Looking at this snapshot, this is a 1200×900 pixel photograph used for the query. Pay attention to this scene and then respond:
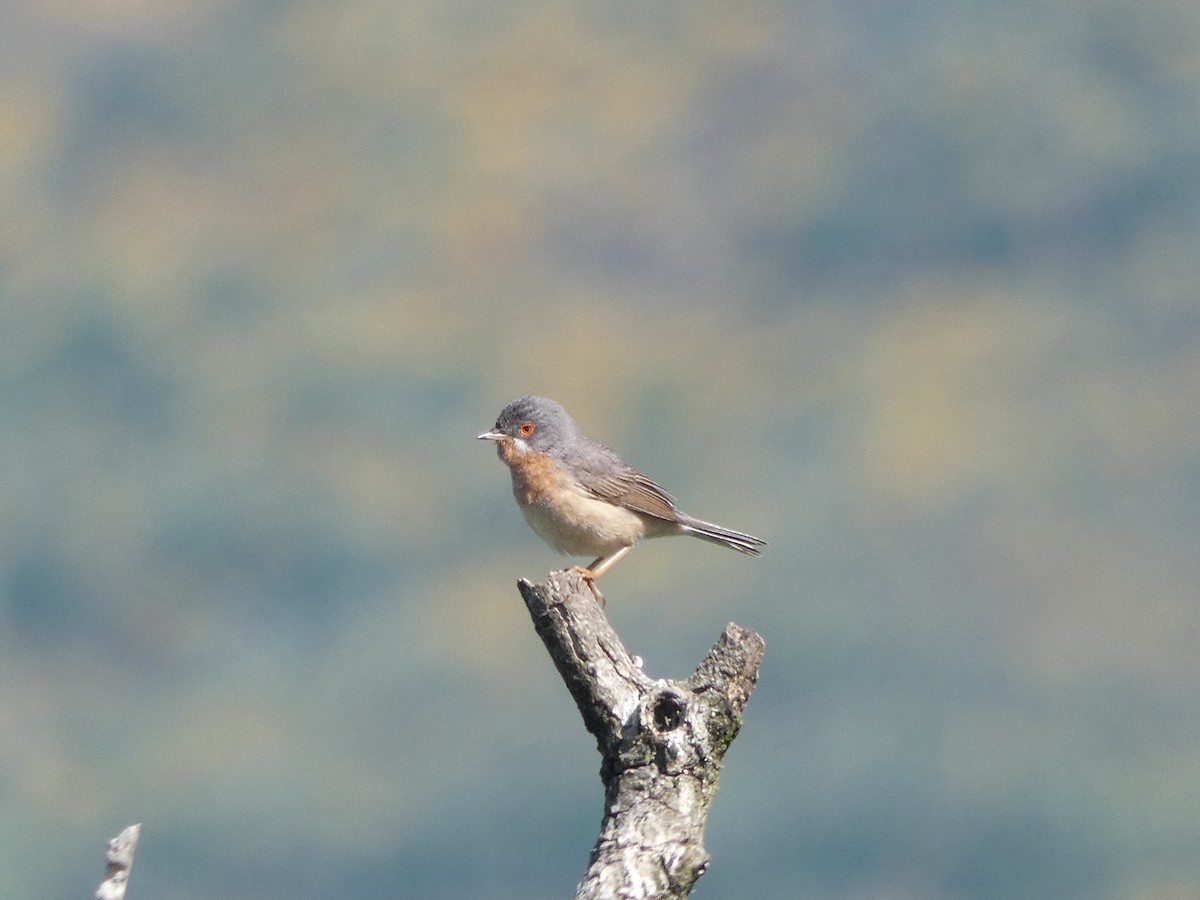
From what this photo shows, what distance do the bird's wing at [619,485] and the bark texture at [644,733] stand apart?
4491 millimetres

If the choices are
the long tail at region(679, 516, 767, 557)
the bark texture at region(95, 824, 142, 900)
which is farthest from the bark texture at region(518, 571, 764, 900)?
the long tail at region(679, 516, 767, 557)

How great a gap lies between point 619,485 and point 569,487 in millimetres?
433

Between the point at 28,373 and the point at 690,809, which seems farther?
the point at 28,373

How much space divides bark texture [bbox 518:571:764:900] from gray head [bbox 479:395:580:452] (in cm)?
452

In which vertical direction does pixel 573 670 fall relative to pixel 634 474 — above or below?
below

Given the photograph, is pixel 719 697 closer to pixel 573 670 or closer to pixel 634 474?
pixel 573 670

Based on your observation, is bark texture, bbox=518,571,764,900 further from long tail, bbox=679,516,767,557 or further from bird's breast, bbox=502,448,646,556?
long tail, bbox=679,516,767,557

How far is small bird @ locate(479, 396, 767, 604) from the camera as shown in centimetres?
1298

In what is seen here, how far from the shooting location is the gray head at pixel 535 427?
1313cm

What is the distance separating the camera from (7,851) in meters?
68.9

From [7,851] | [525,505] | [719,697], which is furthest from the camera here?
[7,851]

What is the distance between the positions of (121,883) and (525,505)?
7.76 m

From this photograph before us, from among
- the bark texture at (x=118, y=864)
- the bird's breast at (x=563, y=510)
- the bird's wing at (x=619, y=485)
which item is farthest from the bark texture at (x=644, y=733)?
the bird's wing at (x=619, y=485)

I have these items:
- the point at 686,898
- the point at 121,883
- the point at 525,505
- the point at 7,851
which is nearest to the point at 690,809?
the point at 686,898
